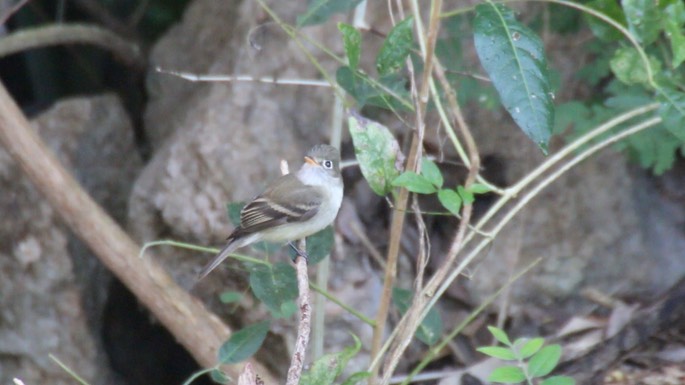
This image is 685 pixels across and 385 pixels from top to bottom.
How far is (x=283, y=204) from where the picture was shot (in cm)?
436

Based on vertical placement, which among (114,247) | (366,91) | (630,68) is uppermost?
(630,68)

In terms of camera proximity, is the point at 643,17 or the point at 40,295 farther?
the point at 40,295

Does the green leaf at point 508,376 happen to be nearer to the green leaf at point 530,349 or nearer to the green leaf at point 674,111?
the green leaf at point 530,349

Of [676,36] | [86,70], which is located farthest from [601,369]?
[86,70]

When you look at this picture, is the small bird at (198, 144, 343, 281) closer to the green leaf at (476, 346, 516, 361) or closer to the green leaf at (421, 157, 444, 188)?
the green leaf at (421, 157, 444, 188)

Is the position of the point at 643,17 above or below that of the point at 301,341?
above

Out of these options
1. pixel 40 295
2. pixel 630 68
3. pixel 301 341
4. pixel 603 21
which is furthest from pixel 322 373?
pixel 40 295

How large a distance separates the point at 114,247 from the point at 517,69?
85.4 inches

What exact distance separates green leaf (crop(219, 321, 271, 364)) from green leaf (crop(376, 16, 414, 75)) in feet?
3.56

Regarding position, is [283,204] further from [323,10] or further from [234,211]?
[323,10]

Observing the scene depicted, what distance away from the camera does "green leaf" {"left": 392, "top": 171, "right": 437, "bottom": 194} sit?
3.12 m

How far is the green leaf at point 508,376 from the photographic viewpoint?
10.6 ft

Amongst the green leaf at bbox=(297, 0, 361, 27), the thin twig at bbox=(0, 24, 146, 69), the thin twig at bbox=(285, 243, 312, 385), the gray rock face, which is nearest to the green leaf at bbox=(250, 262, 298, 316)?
the thin twig at bbox=(285, 243, 312, 385)

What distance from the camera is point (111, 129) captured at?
234 inches
